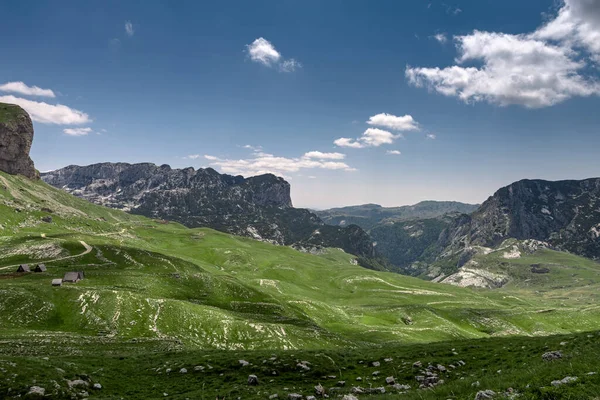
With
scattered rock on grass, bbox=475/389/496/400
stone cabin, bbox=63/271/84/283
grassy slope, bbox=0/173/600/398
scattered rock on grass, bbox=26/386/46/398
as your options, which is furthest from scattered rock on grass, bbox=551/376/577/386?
stone cabin, bbox=63/271/84/283

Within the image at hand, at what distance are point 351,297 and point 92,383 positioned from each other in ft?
585

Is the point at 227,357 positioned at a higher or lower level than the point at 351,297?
higher

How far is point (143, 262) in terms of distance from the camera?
440 ft

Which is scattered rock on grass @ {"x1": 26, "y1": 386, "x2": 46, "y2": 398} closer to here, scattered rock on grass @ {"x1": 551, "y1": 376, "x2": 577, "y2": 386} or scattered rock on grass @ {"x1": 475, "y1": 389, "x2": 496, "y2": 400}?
scattered rock on grass @ {"x1": 475, "y1": 389, "x2": 496, "y2": 400}

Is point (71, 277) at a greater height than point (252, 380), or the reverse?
point (252, 380)

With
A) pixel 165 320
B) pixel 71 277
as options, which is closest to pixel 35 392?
pixel 165 320

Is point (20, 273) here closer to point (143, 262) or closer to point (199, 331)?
point (143, 262)

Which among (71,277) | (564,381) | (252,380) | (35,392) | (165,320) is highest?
(564,381)

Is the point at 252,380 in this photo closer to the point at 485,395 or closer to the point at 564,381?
the point at 485,395

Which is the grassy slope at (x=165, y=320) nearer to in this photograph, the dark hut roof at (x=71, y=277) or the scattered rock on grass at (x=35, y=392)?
the scattered rock on grass at (x=35, y=392)

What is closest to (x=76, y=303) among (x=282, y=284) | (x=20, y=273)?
(x=20, y=273)

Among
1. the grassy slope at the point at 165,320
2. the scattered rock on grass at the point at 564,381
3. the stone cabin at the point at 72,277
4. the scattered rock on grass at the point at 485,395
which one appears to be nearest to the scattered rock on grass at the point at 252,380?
the grassy slope at the point at 165,320

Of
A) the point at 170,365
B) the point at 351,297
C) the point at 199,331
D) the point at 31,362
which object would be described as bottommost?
the point at 351,297

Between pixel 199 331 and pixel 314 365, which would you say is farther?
pixel 199 331
